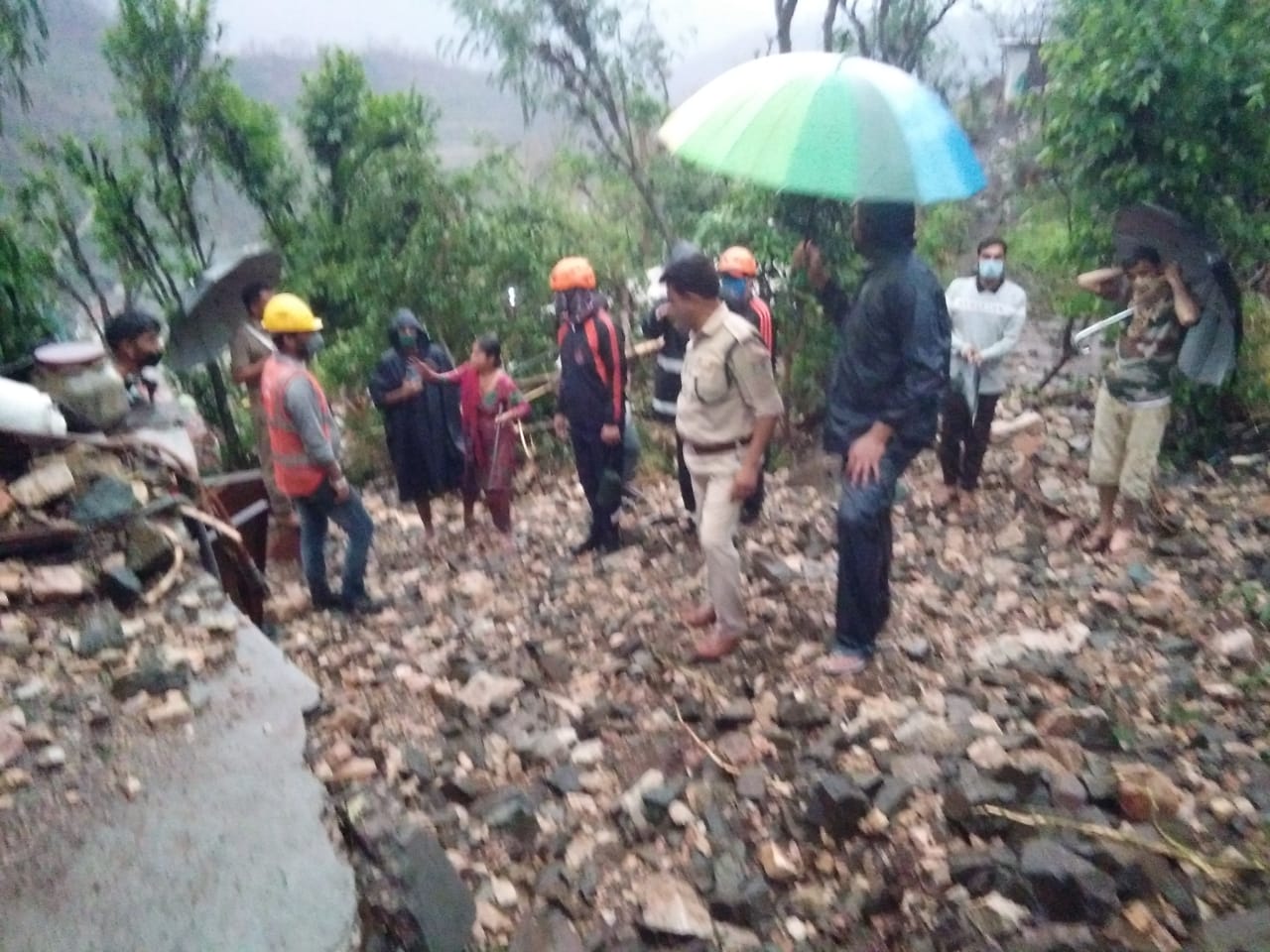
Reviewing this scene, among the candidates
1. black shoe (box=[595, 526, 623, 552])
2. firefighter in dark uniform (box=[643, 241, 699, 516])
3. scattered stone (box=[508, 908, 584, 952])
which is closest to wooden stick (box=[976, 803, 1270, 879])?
scattered stone (box=[508, 908, 584, 952])

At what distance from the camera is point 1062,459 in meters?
6.26

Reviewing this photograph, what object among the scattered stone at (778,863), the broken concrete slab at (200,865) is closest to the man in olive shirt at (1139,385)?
the scattered stone at (778,863)

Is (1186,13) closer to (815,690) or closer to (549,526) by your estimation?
(815,690)

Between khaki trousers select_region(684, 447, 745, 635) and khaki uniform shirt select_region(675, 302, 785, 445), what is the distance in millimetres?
88

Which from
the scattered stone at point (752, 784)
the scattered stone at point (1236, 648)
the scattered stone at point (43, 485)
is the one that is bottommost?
the scattered stone at point (752, 784)

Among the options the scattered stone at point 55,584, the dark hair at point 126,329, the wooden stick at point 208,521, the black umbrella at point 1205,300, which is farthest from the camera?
the dark hair at point 126,329

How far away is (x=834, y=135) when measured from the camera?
3059 millimetres

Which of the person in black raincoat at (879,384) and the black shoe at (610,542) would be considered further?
the black shoe at (610,542)

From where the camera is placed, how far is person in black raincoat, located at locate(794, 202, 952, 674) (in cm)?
320

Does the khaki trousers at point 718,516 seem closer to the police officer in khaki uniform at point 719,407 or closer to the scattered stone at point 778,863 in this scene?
the police officer in khaki uniform at point 719,407

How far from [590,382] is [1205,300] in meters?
3.02

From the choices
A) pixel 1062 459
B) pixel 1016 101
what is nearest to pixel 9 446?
pixel 1062 459

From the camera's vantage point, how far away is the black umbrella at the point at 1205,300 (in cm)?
426

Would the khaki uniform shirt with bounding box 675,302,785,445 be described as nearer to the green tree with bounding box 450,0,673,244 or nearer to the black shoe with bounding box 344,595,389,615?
the black shoe with bounding box 344,595,389,615
